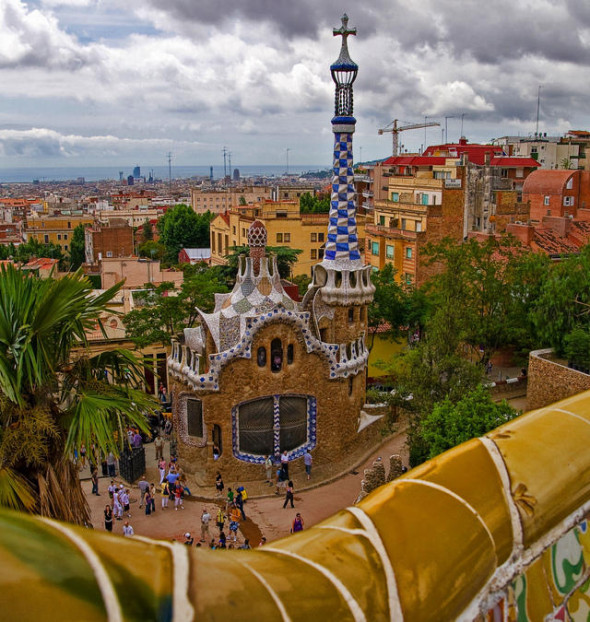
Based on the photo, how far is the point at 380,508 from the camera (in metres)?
2.28

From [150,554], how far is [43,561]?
288 millimetres

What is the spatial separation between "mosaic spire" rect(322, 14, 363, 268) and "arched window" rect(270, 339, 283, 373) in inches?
164

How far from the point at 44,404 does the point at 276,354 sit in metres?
12.9

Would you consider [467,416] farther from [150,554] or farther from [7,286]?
[150,554]

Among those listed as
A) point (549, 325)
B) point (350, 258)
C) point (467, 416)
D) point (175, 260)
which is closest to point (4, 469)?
point (467, 416)

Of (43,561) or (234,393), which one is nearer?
(43,561)

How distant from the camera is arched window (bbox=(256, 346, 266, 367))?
20.2m

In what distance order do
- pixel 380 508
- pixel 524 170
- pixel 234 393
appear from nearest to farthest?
1. pixel 380 508
2. pixel 234 393
3. pixel 524 170

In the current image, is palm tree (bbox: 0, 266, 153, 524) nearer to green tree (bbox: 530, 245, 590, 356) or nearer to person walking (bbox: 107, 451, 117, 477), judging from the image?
person walking (bbox: 107, 451, 117, 477)

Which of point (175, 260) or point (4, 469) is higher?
point (4, 469)

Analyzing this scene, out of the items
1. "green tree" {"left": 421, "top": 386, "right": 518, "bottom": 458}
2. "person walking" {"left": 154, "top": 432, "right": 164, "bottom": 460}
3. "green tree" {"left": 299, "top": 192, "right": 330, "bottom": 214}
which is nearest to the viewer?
"green tree" {"left": 421, "top": 386, "right": 518, "bottom": 458}

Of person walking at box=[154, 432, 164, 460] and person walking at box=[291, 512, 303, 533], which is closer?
person walking at box=[291, 512, 303, 533]

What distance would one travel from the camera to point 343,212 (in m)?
23.4

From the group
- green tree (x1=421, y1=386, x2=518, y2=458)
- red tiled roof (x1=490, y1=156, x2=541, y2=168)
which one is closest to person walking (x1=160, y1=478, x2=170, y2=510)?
green tree (x1=421, y1=386, x2=518, y2=458)
